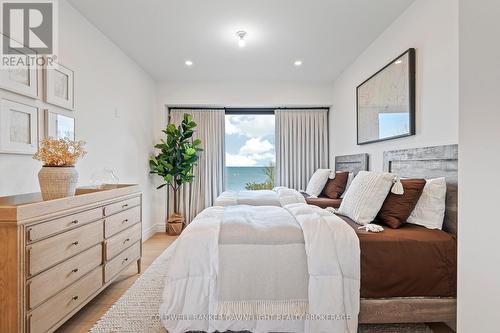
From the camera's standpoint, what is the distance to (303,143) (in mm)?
5086

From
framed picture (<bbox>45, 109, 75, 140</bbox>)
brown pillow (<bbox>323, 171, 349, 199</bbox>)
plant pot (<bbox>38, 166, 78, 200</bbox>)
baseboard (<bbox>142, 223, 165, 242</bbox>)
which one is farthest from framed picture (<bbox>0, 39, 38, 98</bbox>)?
brown pillow (<bbox>323, 171, 349, 199</bbox>)

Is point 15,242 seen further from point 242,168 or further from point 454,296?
point 242,168

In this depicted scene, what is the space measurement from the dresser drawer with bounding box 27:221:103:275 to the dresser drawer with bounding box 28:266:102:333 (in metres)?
0.23

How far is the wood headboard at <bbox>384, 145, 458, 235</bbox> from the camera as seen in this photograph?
78.3 inches

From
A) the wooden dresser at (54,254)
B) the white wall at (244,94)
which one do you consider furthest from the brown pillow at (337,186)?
the wooden dresser at (54,254)

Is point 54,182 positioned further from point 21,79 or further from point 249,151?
point 249,151

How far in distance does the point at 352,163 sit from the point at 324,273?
8.40 ft

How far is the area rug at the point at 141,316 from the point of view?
1.93 metres

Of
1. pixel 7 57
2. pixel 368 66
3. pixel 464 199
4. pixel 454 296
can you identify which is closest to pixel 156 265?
pixel 7 57

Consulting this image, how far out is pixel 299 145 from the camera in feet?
16.7

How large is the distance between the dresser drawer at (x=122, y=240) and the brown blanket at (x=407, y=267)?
203 centimetres

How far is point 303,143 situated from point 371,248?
348cm

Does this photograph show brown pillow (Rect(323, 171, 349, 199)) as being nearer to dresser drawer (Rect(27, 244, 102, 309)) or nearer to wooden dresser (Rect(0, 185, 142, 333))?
wooden dresser (Rect(0, 185, 142, 333))

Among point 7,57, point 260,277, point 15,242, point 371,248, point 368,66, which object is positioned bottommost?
point 260,277
